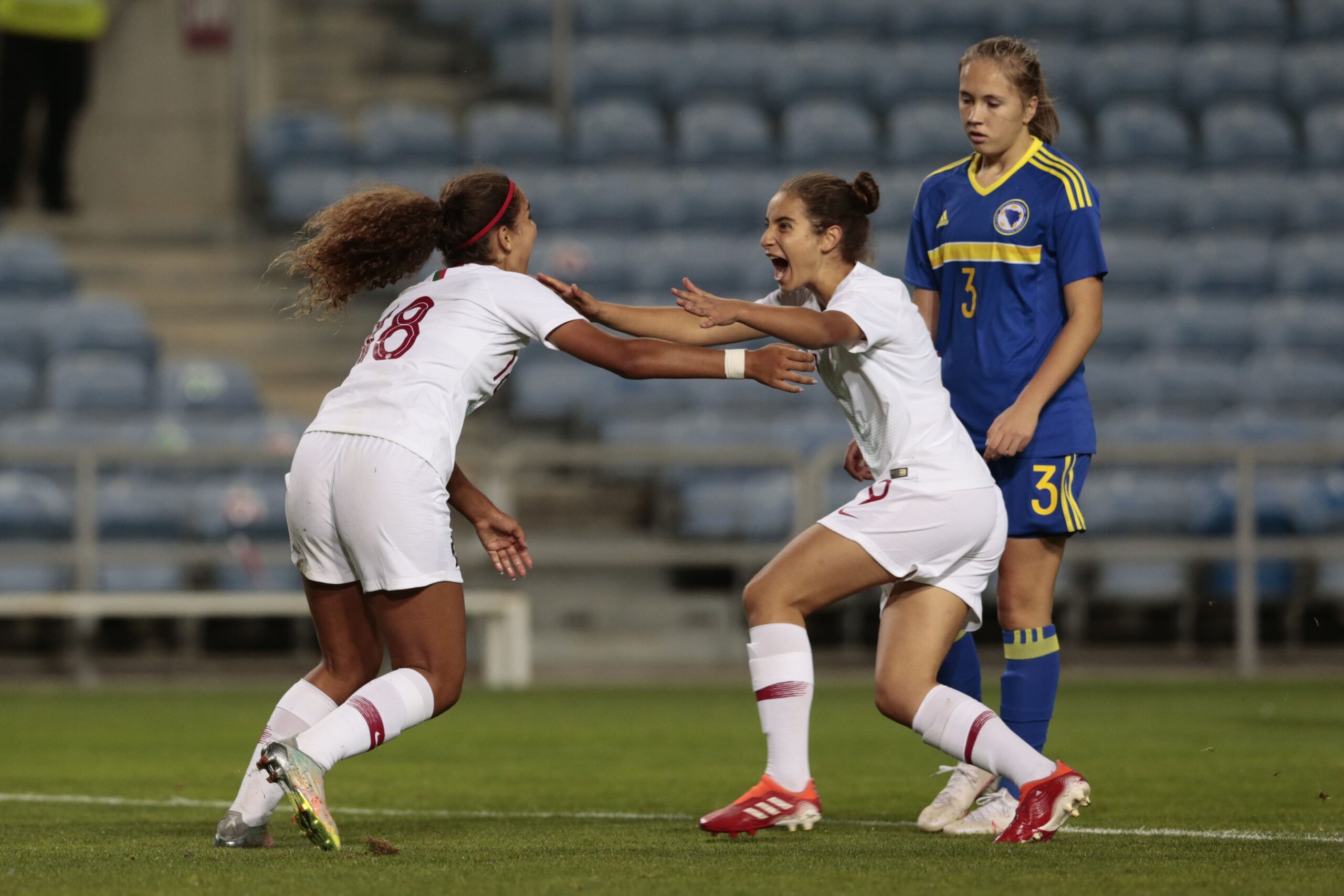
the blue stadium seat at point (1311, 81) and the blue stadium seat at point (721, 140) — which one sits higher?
the blue stadium seat at point (1311, 81)

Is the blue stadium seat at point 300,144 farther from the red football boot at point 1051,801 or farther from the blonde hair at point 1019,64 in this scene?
the red football boot at point 1051,801

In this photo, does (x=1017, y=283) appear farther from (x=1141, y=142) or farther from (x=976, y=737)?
(x=1141, y=142)

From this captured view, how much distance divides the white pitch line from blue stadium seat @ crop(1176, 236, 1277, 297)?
31.7 ft

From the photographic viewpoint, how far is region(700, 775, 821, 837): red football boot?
13.6 feet

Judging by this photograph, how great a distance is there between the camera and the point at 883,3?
15.6m

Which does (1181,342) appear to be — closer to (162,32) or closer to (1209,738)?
(1209,738)

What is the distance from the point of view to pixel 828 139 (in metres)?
14.4

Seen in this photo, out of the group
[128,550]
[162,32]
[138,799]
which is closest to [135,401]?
[128,550]

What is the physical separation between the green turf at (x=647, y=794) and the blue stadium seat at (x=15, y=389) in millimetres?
2844

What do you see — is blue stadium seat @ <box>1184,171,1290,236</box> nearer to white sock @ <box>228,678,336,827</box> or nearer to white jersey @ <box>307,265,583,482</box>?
white jersey @ <box>307,265,583,482</box>

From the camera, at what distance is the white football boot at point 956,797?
14.9 ft

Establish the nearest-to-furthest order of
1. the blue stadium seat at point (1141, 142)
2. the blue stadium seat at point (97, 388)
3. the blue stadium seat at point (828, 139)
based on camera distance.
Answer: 1. the blue stadium seat at point (97, 388)
2. the blue stadium seat at point (828, 139)
3. the blue stadium seat at point (1141, 142)

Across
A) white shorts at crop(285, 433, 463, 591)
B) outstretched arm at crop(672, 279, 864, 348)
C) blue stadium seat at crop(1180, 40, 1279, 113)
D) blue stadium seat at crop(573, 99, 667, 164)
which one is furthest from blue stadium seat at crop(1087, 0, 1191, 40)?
white shorts at crop(285, 433, 463, 591)

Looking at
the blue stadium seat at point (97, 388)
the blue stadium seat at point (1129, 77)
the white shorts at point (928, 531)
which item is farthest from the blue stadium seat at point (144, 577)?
the blue stadium seat at point (1129, 77)
